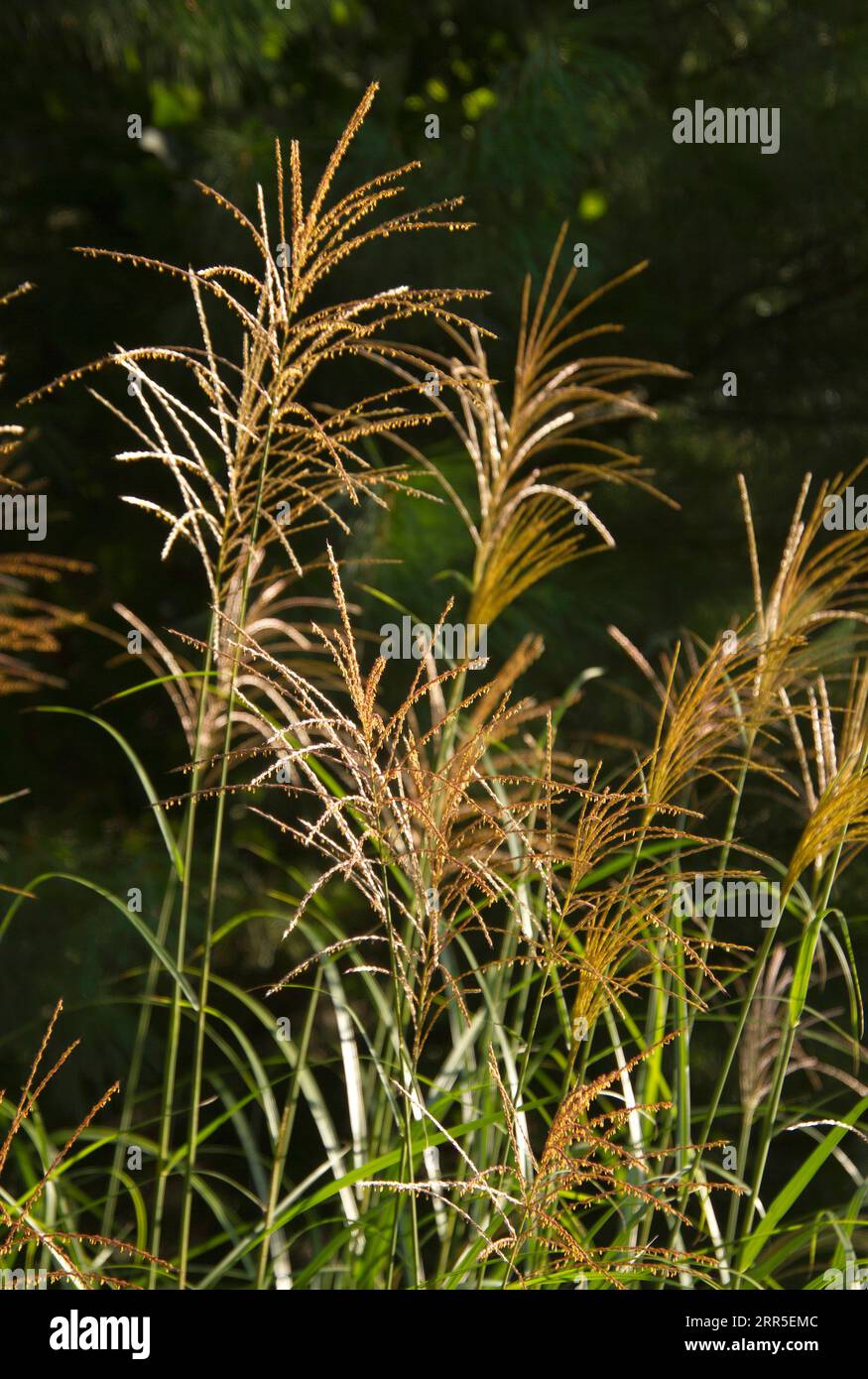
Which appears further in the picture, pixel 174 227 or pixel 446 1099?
pixel 174 227

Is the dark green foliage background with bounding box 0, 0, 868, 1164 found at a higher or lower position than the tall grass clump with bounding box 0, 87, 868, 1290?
higher

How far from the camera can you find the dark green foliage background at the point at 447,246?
6.00ft

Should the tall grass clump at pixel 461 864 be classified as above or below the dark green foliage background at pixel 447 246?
below

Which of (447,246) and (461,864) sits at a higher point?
(447,246)

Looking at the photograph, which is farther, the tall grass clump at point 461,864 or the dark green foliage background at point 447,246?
Result: the dark green foliage background at point 447,246

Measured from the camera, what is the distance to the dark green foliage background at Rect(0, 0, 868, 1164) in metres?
1.83

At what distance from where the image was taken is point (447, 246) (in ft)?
6.08

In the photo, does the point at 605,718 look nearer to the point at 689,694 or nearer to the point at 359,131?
the point at 359,131

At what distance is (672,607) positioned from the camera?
6.63 feet

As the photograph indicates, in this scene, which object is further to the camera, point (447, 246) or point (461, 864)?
point (447, 246)

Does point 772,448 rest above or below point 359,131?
below

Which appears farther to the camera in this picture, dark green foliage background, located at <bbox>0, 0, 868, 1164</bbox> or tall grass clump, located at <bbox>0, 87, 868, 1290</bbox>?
dark green foliage background, located at <bbox>0, 0, 868, 1164</bbox>
